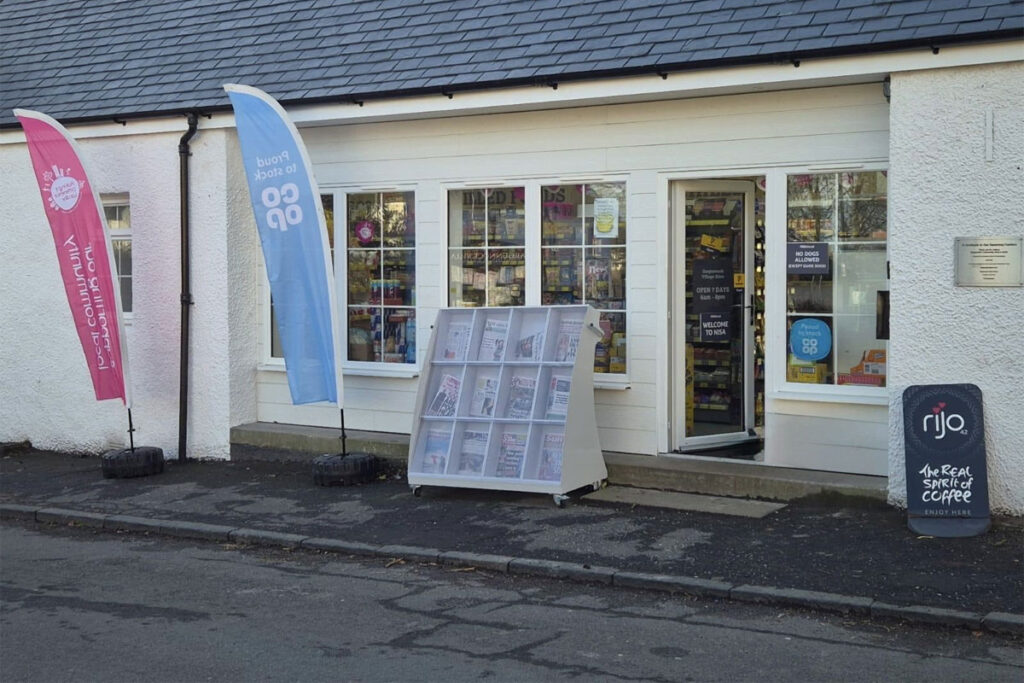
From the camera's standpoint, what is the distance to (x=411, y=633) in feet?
22.2

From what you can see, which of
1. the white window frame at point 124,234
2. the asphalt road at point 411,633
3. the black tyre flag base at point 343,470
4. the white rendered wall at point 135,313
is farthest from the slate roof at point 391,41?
the asphalt road at point 411,633

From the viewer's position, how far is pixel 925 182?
8.85 metres

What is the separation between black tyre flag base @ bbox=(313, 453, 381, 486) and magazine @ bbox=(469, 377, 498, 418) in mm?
1350

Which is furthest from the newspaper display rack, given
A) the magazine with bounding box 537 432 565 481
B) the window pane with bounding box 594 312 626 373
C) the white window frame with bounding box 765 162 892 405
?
the white window frame with bounding box 765 162 892 405

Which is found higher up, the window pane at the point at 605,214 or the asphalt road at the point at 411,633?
the window pane at the point at 605,214

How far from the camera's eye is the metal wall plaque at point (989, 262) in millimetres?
8594

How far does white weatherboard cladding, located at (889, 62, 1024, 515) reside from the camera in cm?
861

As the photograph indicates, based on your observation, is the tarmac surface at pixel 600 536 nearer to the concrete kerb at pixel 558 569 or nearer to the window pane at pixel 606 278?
the concrete kerb at pixel 558 569

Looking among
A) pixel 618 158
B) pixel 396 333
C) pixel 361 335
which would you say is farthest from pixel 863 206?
pixel 361 335

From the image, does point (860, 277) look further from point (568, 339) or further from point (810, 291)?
point (568, 339)

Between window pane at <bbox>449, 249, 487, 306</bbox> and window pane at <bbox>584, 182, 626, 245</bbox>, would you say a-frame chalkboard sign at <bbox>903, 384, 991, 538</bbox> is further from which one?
window pane at <bbox>449, 249, 487, 306</bbox>

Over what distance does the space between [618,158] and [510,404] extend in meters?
2.36

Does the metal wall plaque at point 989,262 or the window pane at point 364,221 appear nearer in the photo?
the metal wall plaque at point 989,262

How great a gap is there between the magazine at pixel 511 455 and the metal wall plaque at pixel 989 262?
3526 mm
